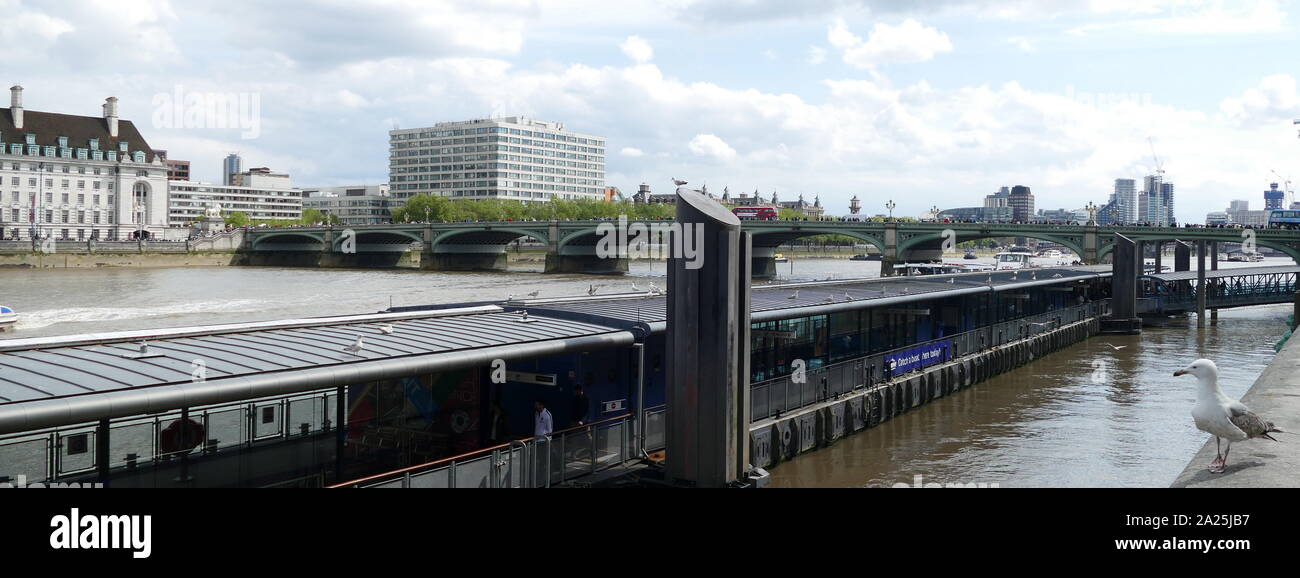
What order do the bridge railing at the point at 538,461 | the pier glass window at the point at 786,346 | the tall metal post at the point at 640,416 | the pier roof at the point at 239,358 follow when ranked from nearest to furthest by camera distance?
the pier roof at the point at 239,358 < the bridge railing at the point at 538,461 < the tall metal post at the point at 640,416 < the pier glass window at the point at 786,346

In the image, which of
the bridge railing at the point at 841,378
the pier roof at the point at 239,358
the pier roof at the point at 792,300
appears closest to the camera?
the pier roof at the point at 239,358

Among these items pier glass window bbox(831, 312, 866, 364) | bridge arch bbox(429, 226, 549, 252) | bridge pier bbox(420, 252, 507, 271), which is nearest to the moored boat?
pier glass window bbox(831, 312, 866, 364)

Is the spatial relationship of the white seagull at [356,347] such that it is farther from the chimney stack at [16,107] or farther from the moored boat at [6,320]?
the chimney stack at [16,107]

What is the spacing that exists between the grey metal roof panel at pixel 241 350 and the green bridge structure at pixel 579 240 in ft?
237

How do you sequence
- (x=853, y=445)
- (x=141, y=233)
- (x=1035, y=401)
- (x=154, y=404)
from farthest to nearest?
1. (x=141, y=233)
2. (x=1035, y=401)
3. (x=853, y=445)
4. (x=154, y=404)

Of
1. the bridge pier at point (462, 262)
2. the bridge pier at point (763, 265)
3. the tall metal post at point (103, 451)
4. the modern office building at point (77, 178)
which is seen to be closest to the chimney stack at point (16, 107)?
the modern office building at point (77, 178)

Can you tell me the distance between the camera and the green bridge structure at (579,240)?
87.2 metres
